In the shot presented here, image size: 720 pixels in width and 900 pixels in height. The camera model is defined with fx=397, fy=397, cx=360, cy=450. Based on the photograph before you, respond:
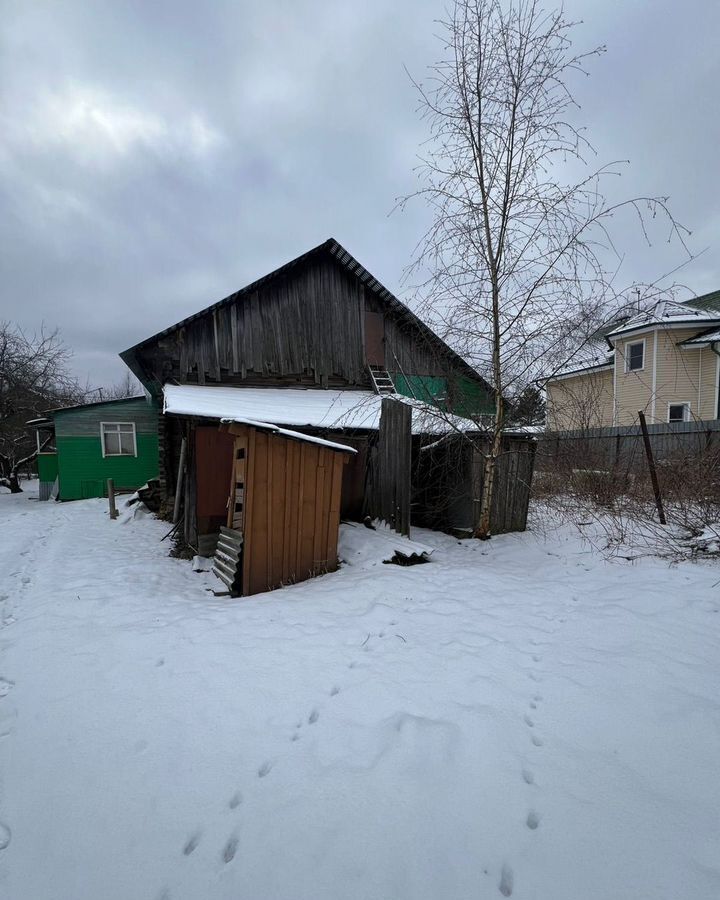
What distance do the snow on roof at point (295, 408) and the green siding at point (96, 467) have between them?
6.93m

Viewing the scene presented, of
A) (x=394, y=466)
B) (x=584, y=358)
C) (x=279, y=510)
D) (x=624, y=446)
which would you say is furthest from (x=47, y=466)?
(x=624, y=446)

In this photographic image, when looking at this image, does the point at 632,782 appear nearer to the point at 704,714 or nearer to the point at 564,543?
the point at 704,714

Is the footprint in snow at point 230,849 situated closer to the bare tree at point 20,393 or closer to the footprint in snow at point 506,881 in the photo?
the footprint in snow at point 506,881

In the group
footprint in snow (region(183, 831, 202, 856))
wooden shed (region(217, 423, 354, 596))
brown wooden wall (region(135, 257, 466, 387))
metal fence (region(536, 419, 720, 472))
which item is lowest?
footprint in snow (region(183, 831, 202, 856))

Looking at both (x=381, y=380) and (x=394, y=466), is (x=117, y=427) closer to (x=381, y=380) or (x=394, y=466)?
(x=381, y=380)

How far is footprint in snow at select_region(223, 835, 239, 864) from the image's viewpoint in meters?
1.81

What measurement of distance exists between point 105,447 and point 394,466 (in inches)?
519

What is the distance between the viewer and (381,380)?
37.9 feet

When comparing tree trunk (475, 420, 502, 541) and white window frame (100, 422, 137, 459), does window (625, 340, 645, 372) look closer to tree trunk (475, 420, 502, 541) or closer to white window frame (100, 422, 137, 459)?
tree trunk (475, 420, 502, 541)

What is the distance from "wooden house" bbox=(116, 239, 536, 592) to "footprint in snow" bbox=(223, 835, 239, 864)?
3.41 meters

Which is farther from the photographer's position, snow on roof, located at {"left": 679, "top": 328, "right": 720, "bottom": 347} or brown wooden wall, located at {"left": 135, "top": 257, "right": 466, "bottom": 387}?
snow on roof, located at {"left": 679, "top": 328, "right": 720, "bottom": 347}

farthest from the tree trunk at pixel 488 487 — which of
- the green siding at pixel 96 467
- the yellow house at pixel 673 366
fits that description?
the green siding at pixel 96 467

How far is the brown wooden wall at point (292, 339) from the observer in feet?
33.6

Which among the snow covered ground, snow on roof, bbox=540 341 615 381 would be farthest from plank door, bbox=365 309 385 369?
the snow covered ground
